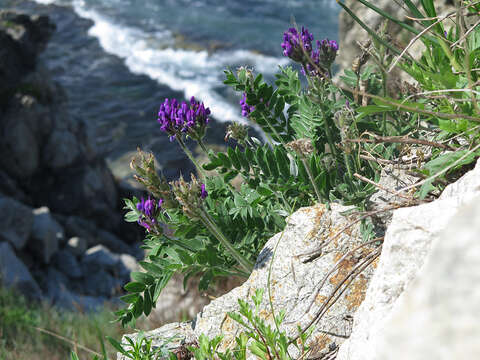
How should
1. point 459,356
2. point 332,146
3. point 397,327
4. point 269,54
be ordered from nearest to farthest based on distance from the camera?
point 459,356, point 397,327, point 332,146, point 269,54

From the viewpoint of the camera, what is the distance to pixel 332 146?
2.42 m

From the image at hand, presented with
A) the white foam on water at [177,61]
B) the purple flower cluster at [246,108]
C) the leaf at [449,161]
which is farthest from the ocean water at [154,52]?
the leaf at [449,161]

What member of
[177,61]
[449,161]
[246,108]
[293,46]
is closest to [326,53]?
[293,46]

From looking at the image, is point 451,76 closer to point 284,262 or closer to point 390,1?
point 284,262

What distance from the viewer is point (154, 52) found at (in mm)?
20656

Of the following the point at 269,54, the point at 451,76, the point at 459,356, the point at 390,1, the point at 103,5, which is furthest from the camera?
the point at 103,5

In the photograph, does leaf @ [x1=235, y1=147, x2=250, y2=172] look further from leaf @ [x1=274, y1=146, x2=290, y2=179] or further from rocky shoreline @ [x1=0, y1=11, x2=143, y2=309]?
rocky shoreline @ [x1=0, y1=11, x2=143, y2=309]

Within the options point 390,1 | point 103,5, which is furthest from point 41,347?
point 103,5

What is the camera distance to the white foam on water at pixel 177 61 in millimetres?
17344

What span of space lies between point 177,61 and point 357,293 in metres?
18.9

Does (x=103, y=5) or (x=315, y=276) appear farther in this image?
(x=103, y=5)

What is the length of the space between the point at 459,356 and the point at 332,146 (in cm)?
175

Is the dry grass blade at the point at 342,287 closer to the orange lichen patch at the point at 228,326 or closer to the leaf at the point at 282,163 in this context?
the orange lichen patch at the point at 228,326

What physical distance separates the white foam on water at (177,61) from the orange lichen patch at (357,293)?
522 inches
